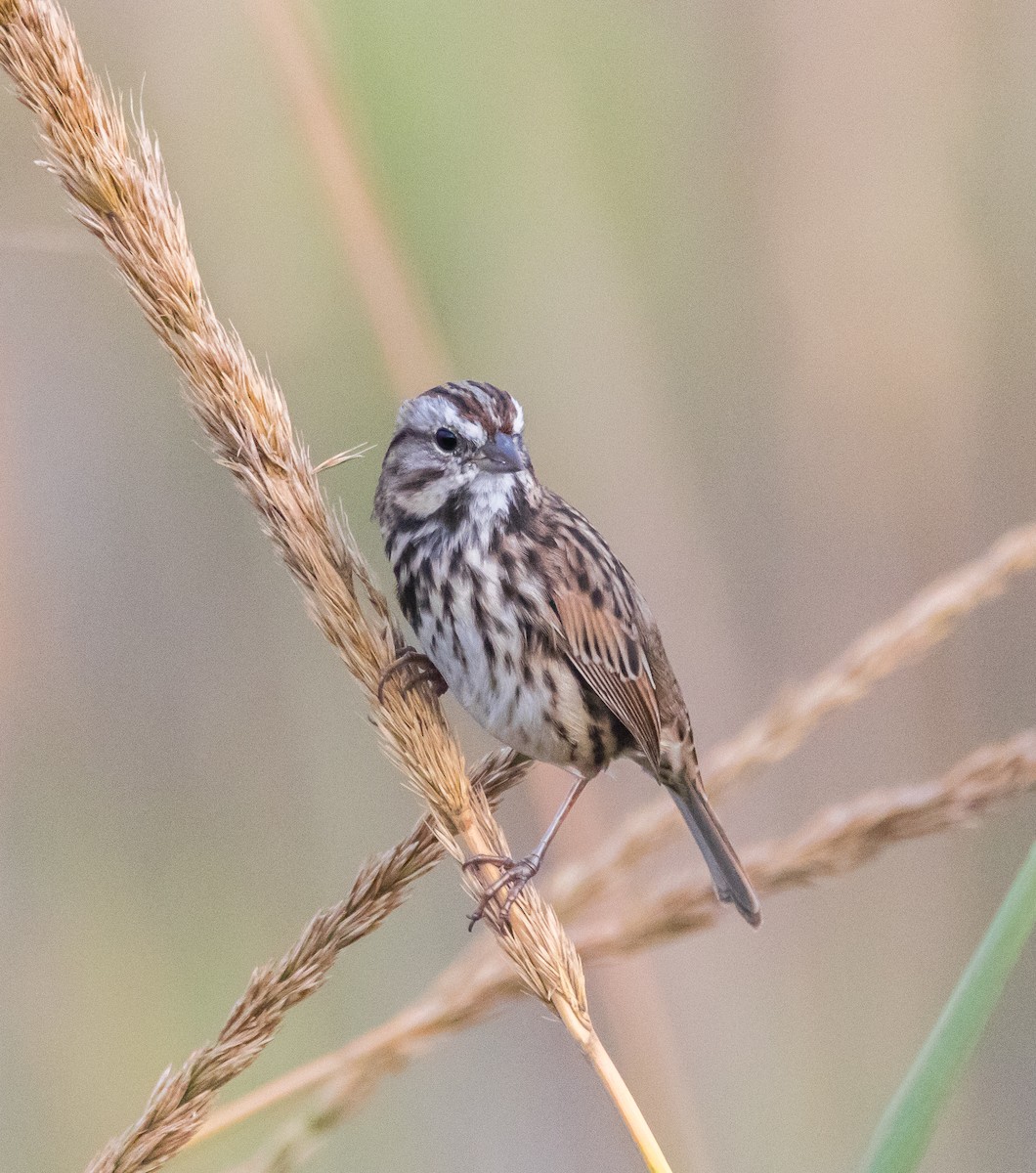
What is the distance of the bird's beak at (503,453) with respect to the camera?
→ 2484mm

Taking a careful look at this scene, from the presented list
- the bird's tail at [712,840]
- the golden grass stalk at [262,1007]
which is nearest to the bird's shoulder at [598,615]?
the bird's tail at [712,840]

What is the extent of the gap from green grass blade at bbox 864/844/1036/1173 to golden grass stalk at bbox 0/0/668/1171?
1.08 feet

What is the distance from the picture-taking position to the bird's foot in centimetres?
181

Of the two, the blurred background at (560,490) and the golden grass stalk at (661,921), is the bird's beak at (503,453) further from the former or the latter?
the golden grass stalk at (661,921)

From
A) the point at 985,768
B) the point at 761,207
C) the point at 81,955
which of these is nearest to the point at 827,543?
the point at 761,207

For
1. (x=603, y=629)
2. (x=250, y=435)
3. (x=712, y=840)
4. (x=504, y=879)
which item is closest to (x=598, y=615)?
(x=603, y=629)

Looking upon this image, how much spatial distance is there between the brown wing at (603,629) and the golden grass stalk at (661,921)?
1.88 feet

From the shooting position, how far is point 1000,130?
370 cm

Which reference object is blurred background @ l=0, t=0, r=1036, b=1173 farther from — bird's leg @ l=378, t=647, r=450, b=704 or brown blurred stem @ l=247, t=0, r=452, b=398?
bird's leg @ l=378, t=647, r=450, b=704

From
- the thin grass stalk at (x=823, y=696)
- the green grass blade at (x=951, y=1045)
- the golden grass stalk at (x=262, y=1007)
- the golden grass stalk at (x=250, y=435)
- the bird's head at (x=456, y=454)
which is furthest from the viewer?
the bird's head at (x=456, y=454)

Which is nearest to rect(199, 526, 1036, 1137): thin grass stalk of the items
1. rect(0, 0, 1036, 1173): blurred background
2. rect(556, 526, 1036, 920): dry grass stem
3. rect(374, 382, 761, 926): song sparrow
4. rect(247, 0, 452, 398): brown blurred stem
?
rect(556, 526, 1036, 920): dry grass stem

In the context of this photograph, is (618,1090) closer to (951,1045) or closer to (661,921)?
(951,1045)

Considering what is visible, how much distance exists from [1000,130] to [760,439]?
3.72ft

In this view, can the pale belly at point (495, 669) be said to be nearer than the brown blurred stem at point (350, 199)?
Yes
